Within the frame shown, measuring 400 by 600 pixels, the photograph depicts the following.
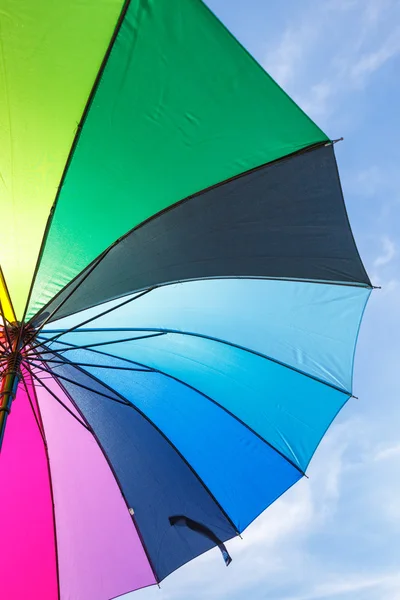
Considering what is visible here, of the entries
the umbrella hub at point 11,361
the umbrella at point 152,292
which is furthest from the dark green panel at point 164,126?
the umbrella hub at point 11,361

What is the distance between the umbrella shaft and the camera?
2852 millimetres

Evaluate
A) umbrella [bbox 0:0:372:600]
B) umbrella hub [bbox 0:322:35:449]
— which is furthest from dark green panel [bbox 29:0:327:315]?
umbrella hub [bbox 0:322:35:449]

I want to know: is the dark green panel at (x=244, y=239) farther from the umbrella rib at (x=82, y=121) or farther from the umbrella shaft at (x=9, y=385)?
the umbrella shaft at (x=9, y=385)

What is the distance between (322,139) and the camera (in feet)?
9.22

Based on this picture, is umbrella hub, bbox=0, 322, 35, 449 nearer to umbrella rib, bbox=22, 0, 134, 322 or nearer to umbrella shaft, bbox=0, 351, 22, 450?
umbrella shaft, bbox=0, 351, 22, 450

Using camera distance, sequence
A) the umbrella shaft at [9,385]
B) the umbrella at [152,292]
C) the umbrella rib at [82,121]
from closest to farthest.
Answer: the umbrella rib at [82,121]
the umbrella at [152,292]
the umbrella shaft at [9,385]

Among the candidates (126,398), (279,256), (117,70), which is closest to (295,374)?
(279,256)

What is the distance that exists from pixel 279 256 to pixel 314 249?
0.68 ft

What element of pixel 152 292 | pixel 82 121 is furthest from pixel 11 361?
pixel 82 121

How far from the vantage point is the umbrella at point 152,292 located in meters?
2.47

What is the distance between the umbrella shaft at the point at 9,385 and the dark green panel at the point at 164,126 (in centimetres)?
60

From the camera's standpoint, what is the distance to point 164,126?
2.62 m

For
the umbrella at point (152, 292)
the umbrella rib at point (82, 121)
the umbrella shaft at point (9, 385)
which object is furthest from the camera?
the umbrella shaft at point (9, 385)

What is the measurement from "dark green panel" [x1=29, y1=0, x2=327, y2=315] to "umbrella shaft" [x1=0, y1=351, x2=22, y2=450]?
596mm
